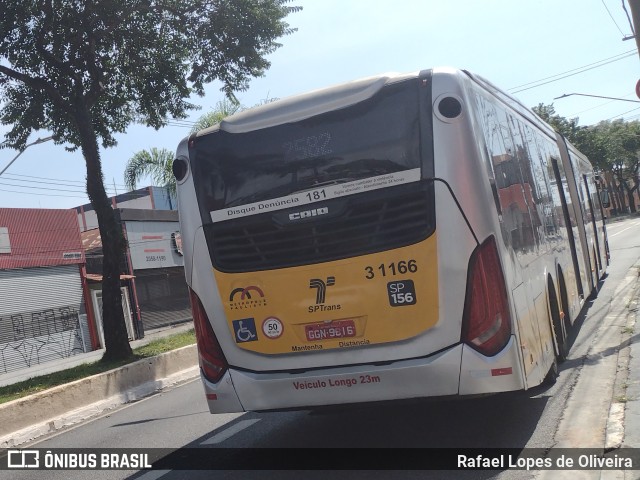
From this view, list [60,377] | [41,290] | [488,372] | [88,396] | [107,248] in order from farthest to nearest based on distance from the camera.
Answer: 1. [41,290]
2. [107,248]
3. [60,377]
4. [88,396]
5. [488,372]

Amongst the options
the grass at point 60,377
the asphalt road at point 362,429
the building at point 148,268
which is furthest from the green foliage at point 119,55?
the building at point 148,268

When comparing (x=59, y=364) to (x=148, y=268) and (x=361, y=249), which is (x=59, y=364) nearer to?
(x=148, y=268)

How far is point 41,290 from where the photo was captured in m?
30.1

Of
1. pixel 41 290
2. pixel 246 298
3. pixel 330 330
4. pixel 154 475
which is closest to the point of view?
pixel 330 330

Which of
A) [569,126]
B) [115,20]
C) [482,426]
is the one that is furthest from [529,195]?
[569,126]

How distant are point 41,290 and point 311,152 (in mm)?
27956

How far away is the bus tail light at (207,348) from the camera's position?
18.1 feet

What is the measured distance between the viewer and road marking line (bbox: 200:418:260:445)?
22.3 ft

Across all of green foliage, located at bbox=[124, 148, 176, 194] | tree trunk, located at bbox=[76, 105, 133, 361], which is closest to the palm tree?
green foliage, located at bbox=[124, 148, 176, 194]

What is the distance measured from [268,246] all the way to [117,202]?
151ft

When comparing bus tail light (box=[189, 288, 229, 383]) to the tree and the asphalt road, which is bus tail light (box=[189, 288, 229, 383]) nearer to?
the asphalt road

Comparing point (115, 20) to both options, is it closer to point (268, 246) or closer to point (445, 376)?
point (268, 246)

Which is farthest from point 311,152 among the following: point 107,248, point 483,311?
point 107,248

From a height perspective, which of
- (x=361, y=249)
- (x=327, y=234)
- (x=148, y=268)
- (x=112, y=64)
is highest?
(x=112, y=64)
